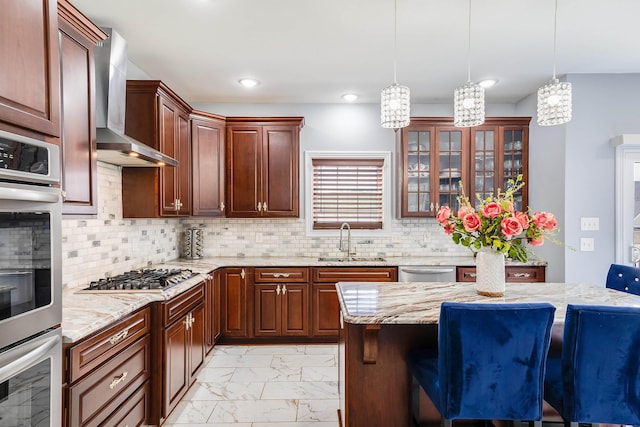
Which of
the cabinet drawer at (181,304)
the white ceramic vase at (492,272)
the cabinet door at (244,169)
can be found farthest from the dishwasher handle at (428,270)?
the cabinet drawer at (181,304)

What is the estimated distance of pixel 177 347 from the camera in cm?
261

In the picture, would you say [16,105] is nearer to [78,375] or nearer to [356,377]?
[78,375]

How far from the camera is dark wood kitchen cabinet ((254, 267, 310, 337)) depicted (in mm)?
3930

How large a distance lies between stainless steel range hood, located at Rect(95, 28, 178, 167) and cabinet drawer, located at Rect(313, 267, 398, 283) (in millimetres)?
2029

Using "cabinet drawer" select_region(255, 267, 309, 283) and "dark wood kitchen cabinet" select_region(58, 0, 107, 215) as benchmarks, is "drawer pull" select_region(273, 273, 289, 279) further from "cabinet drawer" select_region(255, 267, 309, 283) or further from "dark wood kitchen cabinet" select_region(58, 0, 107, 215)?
"dark wood kitchen cabinet" select_region(58, 0, 107, 215)

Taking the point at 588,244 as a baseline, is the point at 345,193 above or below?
above

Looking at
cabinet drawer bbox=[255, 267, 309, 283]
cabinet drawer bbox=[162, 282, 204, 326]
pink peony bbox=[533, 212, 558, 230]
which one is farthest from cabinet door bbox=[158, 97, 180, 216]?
pink peony bbox=[533, 212, 558, 230]

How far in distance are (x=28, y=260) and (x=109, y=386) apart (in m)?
0.96

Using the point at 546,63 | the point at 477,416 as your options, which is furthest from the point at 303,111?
the point at 477,416

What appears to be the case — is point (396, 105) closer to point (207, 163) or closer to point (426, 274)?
point (426, 274)

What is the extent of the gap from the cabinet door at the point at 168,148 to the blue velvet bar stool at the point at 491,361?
266 centimetres

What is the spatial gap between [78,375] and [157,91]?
7.60 feet

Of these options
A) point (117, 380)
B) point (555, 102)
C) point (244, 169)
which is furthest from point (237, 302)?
point (555, 102)

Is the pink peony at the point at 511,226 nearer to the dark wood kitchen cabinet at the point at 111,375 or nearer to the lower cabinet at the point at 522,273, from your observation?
the lower cabinet at the point at 522,273
